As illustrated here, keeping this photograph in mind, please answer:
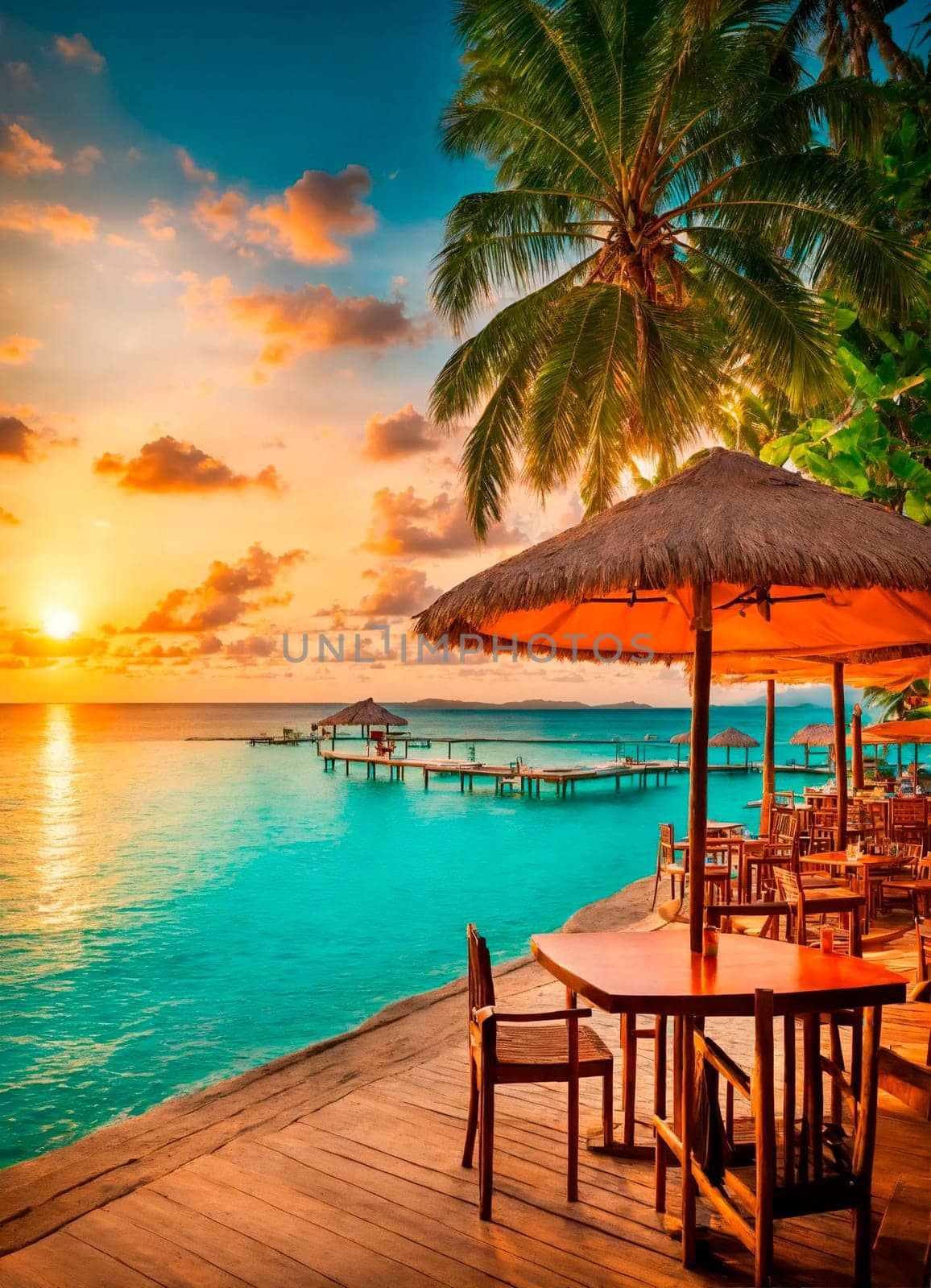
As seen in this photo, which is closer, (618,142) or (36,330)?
(618,142)

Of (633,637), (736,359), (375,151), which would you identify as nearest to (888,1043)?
(633,637)

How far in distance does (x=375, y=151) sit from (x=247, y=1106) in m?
15.7

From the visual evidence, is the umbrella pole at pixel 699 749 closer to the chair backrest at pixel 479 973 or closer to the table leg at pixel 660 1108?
the table leg at pixel 660 1108

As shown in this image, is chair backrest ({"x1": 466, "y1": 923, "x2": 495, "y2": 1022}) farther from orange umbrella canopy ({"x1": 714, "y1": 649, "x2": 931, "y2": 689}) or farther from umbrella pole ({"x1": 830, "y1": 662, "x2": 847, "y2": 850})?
umbrella pole ({"x1": 830, "y1": 662, "x2": 847, "y2": 850})

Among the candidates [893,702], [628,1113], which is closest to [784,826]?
[628,1113]

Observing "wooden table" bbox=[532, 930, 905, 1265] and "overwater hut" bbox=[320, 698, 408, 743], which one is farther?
"overwater hut" bbox=[320, 698, 408, 743]

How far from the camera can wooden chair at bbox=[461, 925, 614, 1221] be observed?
2766 mm

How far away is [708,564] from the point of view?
116 inches

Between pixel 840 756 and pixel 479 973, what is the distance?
592 cm

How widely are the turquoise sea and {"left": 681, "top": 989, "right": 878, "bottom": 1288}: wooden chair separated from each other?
19.5 feet

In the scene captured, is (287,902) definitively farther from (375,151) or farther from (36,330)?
(375,151)

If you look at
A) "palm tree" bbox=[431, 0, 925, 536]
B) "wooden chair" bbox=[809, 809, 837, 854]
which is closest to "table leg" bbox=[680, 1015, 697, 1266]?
"wooden chair" bbox=[809, 809, 837, 854]

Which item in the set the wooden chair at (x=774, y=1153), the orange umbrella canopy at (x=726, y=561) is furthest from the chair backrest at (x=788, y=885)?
the wooden chair at (x=774, y=1153)

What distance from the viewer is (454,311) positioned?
371 inches
